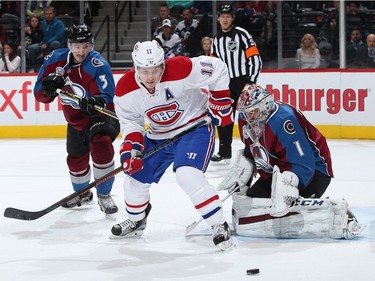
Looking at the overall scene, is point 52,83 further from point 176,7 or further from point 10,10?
point 10,10

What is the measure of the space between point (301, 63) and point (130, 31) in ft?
5.98

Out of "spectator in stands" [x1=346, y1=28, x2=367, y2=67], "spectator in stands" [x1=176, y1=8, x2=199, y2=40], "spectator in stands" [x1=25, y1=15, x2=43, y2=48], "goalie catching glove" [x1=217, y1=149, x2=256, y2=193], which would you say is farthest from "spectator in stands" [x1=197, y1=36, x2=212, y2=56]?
"goalie catching glove" [x1=217, y1=149, x2=256, y2=193]

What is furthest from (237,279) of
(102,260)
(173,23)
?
(173,23)

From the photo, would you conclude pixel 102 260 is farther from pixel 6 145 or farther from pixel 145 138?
pixel 6 145

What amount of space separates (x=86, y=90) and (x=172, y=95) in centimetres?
91

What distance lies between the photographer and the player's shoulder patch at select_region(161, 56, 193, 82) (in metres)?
3.94

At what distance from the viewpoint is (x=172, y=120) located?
4.03m

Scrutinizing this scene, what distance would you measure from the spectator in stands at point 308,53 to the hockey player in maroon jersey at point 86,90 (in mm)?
3840

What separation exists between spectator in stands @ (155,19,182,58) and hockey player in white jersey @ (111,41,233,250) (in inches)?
183

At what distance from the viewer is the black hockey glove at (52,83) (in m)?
4.55

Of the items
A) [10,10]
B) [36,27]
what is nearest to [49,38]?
[36,27]

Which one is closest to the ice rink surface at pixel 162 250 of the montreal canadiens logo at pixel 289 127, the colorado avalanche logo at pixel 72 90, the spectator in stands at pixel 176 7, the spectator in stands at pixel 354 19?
the montreal canadiens logo at pixel 289 127

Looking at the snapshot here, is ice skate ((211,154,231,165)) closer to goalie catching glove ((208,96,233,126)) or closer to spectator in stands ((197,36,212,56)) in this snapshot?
spectator in stands ((197,36,212,56))

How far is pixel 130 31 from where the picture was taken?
29.4 ft
